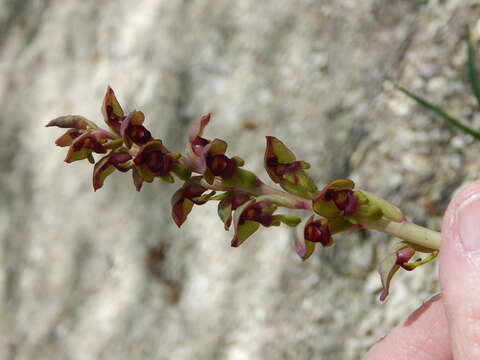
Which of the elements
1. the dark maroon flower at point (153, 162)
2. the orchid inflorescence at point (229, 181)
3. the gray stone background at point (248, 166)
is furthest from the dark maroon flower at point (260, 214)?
the gray stone background at point (248, 166)

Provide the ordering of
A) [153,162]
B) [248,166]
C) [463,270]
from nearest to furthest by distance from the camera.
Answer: [153,162] < [463,270] < [248,166]

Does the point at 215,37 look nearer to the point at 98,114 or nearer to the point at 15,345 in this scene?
the point at 98,114

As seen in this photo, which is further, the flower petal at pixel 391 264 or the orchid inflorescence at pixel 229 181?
the flower petal at pixel 391 264

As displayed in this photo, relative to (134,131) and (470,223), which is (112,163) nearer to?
(134,131)

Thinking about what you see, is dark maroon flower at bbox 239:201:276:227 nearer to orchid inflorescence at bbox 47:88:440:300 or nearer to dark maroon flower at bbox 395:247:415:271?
orchid inflorescence at bbox 47:88:440:300

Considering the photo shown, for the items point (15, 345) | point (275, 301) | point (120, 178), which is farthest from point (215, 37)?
point (15, 345)

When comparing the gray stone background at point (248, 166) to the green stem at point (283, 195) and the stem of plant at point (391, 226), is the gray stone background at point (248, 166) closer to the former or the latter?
the stem of plant at point (391, 226)

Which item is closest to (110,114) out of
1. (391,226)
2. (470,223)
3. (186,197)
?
(186,197)
